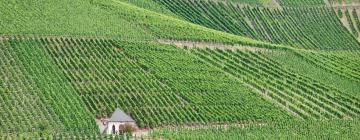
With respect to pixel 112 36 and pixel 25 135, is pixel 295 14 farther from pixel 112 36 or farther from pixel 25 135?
pixel 25 135

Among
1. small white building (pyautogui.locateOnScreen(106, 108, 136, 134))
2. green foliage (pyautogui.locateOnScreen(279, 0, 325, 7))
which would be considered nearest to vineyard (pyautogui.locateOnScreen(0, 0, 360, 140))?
small white building (pyautogui.locateOnScreen(106, 108, 136, 134))

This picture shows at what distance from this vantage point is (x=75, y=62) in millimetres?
103250

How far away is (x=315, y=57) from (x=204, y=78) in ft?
85.1

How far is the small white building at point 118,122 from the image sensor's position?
89375mm

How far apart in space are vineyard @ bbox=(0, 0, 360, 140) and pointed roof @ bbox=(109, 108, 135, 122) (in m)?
1.46

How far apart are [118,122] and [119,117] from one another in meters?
0.82

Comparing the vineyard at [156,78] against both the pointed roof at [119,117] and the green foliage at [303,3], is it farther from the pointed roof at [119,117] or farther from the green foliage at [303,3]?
the green foliage at [303,3]

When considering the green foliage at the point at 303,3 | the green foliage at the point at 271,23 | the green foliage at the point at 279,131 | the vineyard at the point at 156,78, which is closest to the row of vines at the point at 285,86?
the vineyard at the point at 156,78

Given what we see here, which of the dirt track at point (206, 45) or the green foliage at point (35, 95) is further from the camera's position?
the dirt track at point (206, 45)

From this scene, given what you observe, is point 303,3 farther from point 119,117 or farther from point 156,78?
point 119,117

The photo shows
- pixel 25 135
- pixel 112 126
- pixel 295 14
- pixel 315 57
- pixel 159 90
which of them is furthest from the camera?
pixel 295 14

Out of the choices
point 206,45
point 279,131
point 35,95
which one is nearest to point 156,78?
point 279,131

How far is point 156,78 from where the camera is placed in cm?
10456

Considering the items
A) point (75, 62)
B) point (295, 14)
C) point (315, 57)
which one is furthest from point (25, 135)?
point (295, 14)
